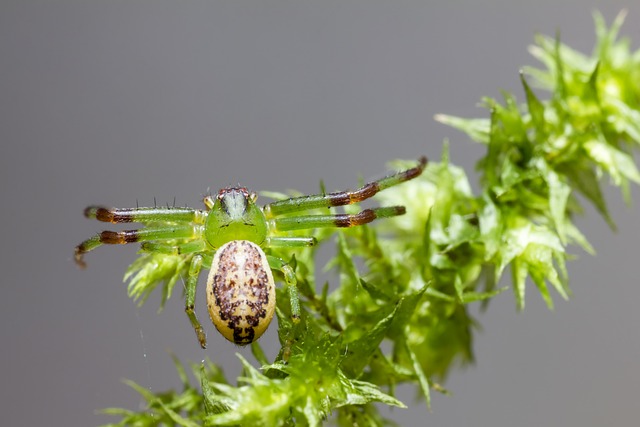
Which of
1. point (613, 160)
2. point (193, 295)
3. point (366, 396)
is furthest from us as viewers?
point (613, 160)

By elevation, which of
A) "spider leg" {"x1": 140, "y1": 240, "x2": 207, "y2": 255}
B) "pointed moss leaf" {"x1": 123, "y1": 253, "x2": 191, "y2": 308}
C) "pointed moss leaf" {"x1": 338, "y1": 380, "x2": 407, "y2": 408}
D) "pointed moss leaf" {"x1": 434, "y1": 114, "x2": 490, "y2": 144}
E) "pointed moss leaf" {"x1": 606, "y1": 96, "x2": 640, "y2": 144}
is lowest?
"pointed moss leaf" {"x1": 338, "y1": 380, "x2": 407, "y2": 408}

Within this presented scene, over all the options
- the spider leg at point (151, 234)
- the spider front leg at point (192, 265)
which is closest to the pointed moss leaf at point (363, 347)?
the spider front leg at point (192, 265)

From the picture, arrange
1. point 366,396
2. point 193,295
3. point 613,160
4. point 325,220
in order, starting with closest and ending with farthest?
1. point 366,396
2. point 193,295
3. point 325,220
4. point 613,160

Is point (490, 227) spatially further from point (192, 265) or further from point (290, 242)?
point (192, 265)

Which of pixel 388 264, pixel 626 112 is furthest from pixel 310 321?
pixel 626 112

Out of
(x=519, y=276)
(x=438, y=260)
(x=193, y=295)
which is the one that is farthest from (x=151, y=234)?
(x=519, y=276)

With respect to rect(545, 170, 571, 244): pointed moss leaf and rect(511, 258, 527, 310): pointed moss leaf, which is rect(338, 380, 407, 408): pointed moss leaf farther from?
rect(545, 170, 571, 244): pointed moss leaf

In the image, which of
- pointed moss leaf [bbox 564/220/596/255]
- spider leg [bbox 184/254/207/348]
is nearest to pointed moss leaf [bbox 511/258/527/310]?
pointed moss leaf [bbox 564/220/596/255]
